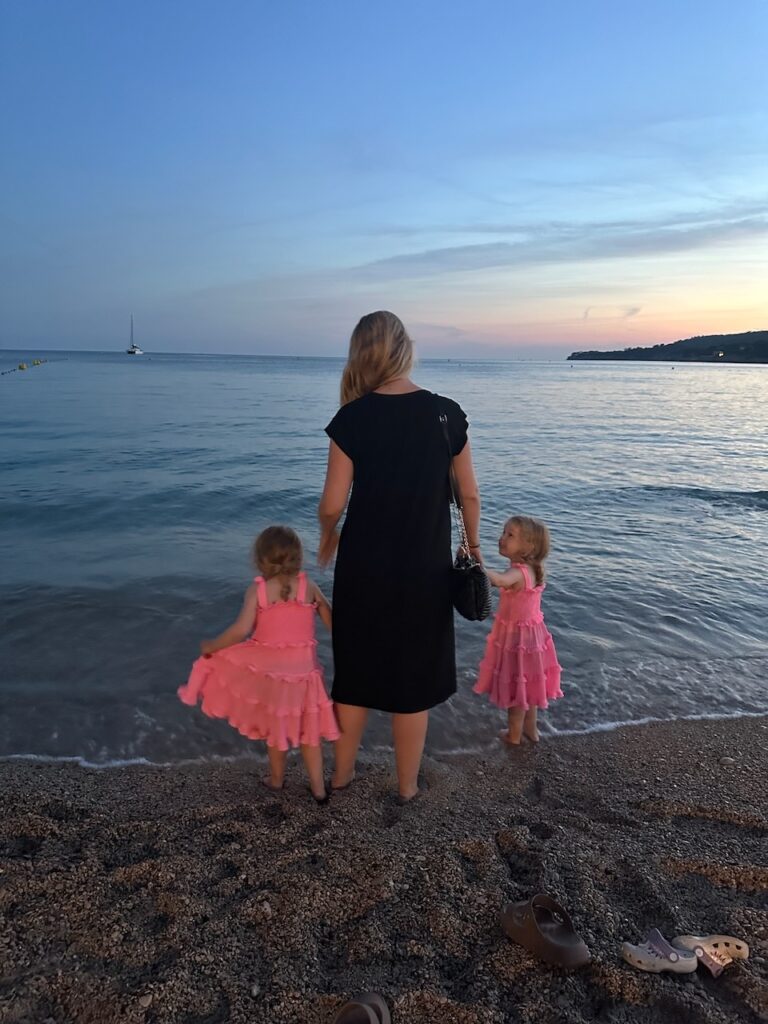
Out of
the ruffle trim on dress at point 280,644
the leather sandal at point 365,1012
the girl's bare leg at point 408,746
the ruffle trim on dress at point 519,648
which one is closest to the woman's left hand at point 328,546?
the ruffle trim on dress at point 280,644

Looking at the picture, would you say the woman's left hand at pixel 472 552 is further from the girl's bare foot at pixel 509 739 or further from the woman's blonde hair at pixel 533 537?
the girl's bare foot at pixel 509 739

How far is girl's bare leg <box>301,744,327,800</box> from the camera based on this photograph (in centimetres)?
345

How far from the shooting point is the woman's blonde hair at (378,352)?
9.87 feet

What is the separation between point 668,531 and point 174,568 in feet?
23.1

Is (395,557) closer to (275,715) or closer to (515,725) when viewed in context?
(275,715)

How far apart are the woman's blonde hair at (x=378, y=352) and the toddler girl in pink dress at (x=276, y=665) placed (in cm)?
87

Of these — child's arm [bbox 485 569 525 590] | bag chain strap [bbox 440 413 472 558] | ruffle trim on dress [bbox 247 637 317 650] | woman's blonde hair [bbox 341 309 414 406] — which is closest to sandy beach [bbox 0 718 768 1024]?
ruffle trim on dress [bbox 247 637 317 650]

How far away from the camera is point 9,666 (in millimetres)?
5277

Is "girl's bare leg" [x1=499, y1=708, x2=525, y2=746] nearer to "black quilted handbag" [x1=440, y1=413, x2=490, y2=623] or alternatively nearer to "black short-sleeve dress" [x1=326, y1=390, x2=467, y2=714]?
"black short-sleeve dress" [x1=326, y1=390, x2=467, y2=714]

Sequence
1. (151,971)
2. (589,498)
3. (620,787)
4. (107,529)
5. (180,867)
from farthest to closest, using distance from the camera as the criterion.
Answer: (589,498) → (107,529) → (620,787) → (180,867) → (151,971)

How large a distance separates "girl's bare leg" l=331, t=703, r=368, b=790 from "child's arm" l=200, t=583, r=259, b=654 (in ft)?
2.02

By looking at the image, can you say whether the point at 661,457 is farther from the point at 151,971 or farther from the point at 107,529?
the point at 151,971

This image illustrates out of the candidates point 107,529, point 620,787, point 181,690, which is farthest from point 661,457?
point 181,690

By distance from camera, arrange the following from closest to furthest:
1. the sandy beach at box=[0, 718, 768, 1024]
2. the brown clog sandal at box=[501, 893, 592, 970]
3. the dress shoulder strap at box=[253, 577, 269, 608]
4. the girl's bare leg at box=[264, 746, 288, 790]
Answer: the sandy beach at box=[0, 718, 768, 1024] → the brown clog sandal at box=[501, 893, 592, 970] → the dress shoulder strap at box=[253, 577, 269, 608] → the girl's bare leg at box=[264, 746, 288, 790]
